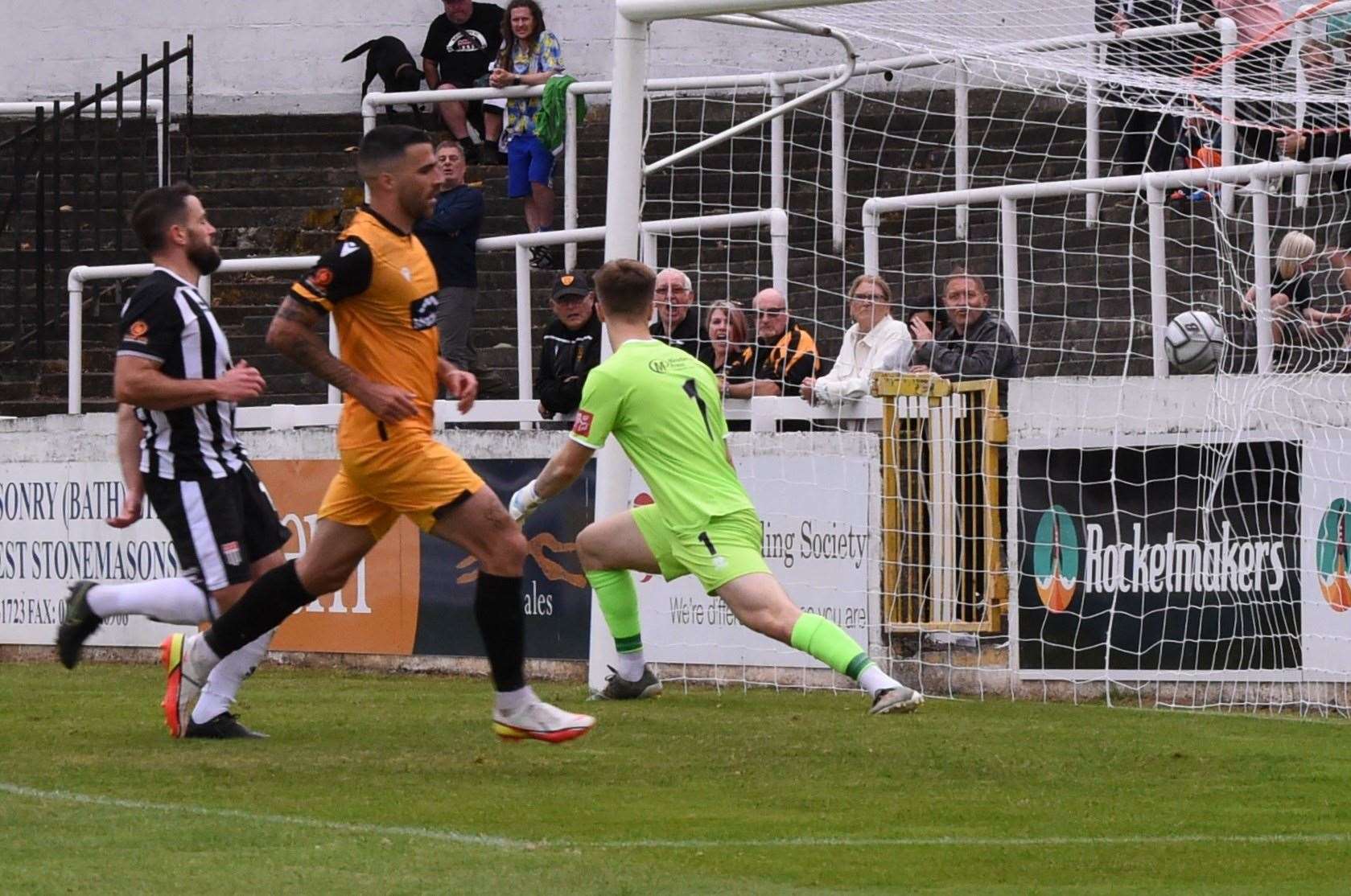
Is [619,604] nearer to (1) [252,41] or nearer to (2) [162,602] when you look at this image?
(2) [162,602]

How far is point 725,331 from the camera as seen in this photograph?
12844 mm

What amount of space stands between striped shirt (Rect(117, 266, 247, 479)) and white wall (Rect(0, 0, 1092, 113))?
1552 centimetres

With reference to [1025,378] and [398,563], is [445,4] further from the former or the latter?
[1025,378]

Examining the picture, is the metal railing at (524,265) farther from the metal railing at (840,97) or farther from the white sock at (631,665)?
the white sock at (631,665)

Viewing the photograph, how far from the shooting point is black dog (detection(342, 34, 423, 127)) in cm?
2180

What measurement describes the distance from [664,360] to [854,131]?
30.3 ft

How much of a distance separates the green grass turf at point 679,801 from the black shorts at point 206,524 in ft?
2.22

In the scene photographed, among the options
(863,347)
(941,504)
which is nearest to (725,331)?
(863,347)

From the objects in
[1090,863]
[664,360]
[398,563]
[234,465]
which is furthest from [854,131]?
[1090,863]

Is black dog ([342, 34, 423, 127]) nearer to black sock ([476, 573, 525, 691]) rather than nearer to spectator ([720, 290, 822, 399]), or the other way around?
spectator ([720, 290, 822, 399])

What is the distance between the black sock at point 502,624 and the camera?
825 centimetres

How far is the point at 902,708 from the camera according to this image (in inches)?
335

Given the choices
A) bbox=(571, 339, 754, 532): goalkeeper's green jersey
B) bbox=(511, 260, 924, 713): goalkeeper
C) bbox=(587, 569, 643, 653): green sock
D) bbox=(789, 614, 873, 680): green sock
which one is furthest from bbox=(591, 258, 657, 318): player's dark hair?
bbox=(789, 614, 873, 680): green sock

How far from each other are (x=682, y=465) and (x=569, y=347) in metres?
3.97
